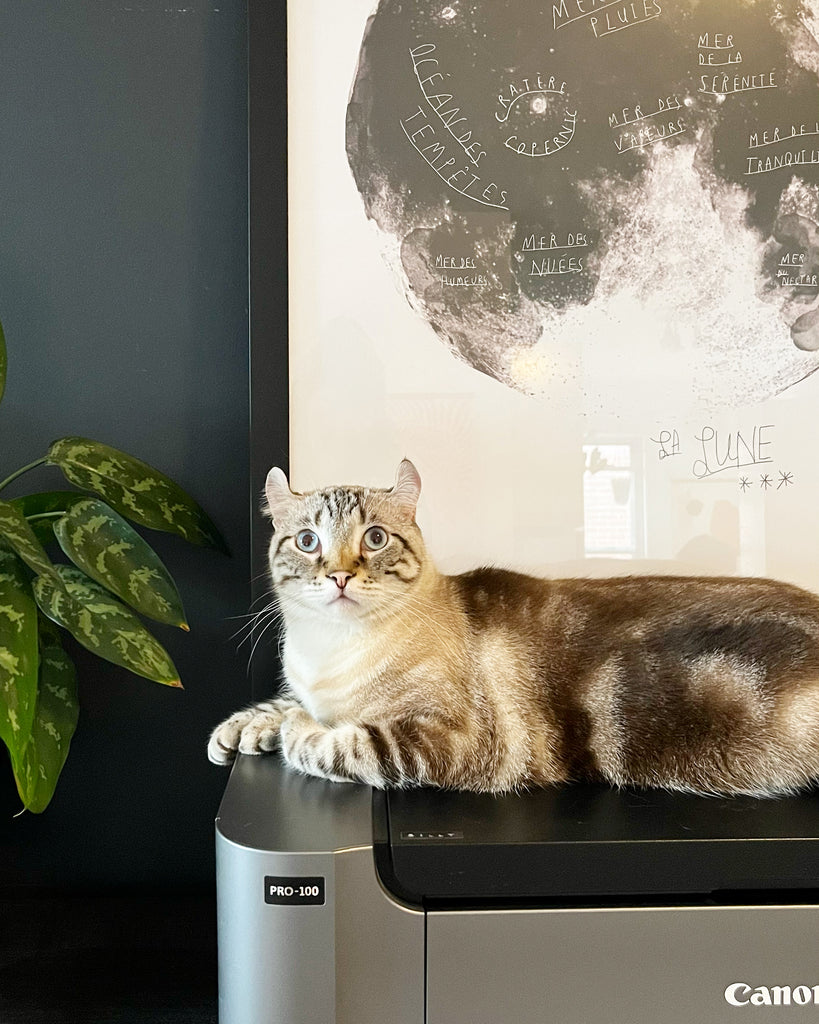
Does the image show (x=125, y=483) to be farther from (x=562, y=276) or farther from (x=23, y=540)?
(x=562, y=276)

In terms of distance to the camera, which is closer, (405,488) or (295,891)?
(295,891)

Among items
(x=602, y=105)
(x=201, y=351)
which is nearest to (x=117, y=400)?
(x=201, y=351)

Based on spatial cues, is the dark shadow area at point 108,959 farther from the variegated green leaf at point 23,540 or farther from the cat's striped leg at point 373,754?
the variegated green leaf at point 23,540

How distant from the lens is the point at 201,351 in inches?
51.9

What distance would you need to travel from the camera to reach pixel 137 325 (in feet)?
4.32

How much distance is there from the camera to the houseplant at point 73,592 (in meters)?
0.87

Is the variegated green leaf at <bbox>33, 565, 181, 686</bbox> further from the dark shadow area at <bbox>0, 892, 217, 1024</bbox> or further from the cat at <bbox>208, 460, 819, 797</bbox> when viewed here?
the dark shadow area at <bbox>0, 892, 217, 1024</bbox>

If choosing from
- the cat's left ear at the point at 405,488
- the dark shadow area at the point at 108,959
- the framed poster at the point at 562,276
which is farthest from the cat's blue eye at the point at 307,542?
the dark shadow area at the point at 108,959

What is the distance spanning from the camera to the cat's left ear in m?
1.03

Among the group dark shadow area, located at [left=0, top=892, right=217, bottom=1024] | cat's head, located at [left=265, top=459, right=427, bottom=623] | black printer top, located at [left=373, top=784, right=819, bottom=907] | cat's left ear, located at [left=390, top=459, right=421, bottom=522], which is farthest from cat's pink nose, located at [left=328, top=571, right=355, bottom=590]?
dark shadow area, located at [left=0, top=892, right=217, bottom=1024]

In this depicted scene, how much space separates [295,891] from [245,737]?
34cm

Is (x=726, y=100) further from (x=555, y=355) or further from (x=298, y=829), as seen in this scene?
(x=298, y=829)

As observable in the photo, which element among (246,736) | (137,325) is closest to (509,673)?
(246,736)

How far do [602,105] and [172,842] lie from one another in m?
1.27
